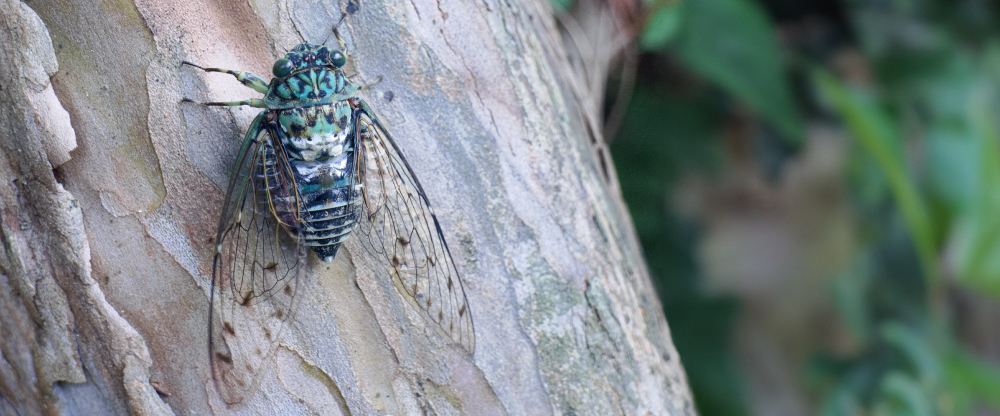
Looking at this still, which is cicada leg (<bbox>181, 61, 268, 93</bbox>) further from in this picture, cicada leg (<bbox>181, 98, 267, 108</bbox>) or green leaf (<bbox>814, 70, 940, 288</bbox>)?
green leaf (<bbox>814, 70, 940, 288</bbox>)

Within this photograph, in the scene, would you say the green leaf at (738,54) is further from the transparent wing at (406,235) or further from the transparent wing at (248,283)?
the transparent wing at (248,283)

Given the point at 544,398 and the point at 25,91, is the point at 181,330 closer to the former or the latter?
the point at 25,91

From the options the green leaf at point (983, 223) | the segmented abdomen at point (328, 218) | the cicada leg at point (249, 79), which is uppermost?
the cicada leg at point (249, 79)

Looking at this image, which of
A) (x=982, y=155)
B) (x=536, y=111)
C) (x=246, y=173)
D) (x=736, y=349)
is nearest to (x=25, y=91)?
(x=246, y=173)

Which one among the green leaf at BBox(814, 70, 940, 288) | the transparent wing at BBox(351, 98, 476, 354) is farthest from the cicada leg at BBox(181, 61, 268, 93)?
the green leaf at BBox(814, 70, 940, 288)

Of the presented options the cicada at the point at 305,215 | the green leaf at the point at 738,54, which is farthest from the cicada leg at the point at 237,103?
the green leaf at the point at 738,54

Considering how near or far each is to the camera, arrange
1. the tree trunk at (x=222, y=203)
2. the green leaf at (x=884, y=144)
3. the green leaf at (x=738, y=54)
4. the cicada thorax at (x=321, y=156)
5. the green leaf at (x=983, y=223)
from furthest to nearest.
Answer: the green leaf at (x=983, y=223) < the green leaf at (x=884, y=144) < the green leaf at (x=738, y=54) < the cicada thorax at (x=321, y=156) < the tree trunk at (x=222, y=203)

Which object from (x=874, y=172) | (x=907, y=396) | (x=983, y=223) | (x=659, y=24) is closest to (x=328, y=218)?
(x=659, y=24)
